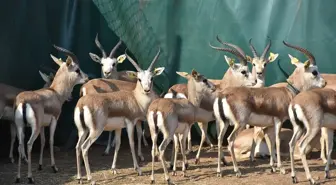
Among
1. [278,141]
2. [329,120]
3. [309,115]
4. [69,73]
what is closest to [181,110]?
[278,141]

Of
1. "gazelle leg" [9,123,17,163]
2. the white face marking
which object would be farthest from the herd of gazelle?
the white face marking

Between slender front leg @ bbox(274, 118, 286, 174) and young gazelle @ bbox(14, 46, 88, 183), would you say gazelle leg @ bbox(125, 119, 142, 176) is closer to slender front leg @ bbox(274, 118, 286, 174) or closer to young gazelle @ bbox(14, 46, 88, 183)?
young gazelle @ bbox(14, 46, 88, 183)

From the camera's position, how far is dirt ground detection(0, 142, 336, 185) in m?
10.1

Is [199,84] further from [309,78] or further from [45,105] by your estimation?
[45,105]

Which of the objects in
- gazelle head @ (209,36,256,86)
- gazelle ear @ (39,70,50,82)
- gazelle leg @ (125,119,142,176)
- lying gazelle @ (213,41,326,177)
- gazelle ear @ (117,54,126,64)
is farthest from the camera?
gazelle ear @ (117,54,126,64)

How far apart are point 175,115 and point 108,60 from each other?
3689 millimetres

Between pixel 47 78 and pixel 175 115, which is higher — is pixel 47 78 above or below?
above

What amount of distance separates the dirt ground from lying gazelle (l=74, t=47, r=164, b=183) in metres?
0.33

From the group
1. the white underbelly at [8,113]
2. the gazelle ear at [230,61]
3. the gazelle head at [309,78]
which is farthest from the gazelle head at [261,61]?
the white underbelly at [8,113]

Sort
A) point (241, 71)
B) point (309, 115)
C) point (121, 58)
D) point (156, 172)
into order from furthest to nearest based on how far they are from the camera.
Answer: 1. point (121, 58)
2. point (241, 71)
3. point (156, 172)
4. point (309, 115)

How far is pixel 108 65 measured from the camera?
1341 centimetres

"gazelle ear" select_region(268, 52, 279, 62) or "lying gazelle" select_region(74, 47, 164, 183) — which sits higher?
"gazelle ear" select_region(268, 52, 279, 62)

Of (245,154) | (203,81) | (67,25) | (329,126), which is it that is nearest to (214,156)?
(245,154)

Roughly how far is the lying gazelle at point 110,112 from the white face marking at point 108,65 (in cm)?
223
